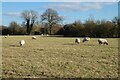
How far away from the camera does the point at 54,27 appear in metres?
93.2

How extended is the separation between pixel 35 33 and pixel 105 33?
31582 mm

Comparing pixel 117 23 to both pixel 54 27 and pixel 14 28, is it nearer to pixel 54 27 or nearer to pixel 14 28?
pixel 54 27

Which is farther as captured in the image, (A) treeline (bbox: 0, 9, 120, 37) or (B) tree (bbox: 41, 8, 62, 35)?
(B) tree (bbox: 41, 8, 62, 35)

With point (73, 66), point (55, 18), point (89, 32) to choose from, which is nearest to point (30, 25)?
point (55, 18)

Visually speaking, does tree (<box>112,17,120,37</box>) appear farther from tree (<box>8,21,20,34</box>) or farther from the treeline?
tree (<box>8,21,20,34</box>)

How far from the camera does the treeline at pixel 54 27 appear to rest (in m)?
75.0

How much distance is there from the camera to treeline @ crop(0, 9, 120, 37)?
2952 inches

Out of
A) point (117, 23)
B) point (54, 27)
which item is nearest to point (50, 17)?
point (54, 27)

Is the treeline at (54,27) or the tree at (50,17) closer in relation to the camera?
the treeline at (54,27)

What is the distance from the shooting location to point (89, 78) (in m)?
9.19

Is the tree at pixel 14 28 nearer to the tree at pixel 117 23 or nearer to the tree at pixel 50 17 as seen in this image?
Result: the tree at pixel 50 17

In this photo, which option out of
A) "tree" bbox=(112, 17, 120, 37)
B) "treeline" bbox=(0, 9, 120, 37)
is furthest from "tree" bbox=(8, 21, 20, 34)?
"tree" bbox=(112, 17, 120, 37)

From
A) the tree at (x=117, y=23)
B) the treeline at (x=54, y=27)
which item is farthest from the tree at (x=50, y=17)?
the tree at (x=117, y=23)

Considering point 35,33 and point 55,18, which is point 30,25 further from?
point 55,18
